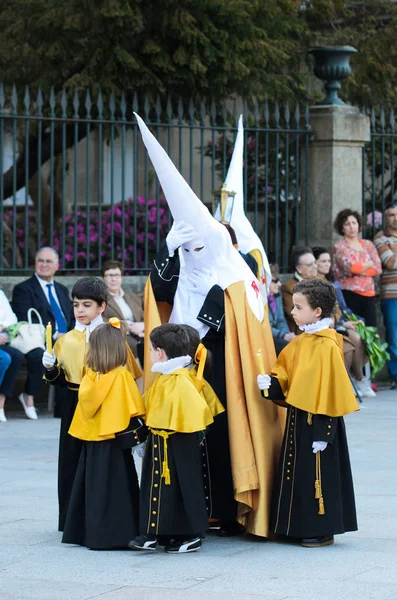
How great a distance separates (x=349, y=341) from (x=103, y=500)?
6293 mm

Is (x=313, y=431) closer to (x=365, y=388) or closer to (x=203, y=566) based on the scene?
(x=203, y=566)

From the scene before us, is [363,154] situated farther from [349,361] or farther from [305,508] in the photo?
[305,508]

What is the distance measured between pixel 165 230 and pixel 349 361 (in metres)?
2.33

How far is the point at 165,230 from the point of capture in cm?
1288

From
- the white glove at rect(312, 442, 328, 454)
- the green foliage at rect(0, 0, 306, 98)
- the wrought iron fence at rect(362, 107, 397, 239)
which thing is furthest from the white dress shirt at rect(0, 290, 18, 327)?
the white glove at rect(312, 442, 328, 454)

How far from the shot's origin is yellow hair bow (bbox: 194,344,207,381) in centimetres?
612

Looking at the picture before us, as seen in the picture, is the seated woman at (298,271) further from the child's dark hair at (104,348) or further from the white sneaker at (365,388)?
the child's dark hair at (104,348)

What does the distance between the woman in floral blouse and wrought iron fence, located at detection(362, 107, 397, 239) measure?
827mm

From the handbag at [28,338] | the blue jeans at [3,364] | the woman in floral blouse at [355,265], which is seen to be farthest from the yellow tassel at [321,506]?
the woman in floral blouse at [355,265]

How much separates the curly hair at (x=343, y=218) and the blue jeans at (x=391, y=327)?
3.10 ft

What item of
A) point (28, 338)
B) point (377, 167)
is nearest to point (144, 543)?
point (28, 338)

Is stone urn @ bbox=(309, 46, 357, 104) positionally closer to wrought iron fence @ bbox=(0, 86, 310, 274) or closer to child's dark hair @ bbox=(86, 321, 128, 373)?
wrought iron fence @ bbox=(0, 86, 310, 274)

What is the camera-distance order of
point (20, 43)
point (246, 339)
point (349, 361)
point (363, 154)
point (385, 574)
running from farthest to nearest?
1. point (20, 43)
2. point (363, 154)
3. point (349, 361)
4. point (246, 339)
5. point (385, 574)

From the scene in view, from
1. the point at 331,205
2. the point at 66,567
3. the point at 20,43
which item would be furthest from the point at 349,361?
the point at 66,567
